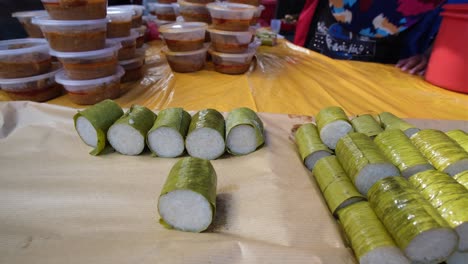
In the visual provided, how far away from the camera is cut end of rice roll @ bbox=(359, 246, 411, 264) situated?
4.12 ft

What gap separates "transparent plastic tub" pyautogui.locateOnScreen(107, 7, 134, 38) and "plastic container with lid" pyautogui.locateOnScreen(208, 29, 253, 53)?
94cm

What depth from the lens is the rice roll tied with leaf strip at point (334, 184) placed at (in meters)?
1.55

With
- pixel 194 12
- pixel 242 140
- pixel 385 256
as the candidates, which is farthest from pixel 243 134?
pixel 194 12

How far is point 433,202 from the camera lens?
1388 mm

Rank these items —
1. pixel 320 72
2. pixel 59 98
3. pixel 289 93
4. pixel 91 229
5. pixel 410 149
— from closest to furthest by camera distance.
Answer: pixel 91 229 < pixel 410 149 < pixel 59 98 < pixel 289 93 < pixel 320 72

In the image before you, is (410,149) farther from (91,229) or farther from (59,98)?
(59,98)

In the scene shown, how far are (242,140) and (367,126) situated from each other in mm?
865

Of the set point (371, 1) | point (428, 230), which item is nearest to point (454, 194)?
point (428, 230)

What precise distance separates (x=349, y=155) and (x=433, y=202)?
1.51ft

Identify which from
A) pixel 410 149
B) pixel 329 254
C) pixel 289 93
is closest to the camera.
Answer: pixel 329 254

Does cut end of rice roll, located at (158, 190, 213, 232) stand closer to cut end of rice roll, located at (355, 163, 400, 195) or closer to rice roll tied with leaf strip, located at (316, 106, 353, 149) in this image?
cut end of rice roll, located at (355, 163, 400, 195)

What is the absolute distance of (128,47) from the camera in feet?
10.4

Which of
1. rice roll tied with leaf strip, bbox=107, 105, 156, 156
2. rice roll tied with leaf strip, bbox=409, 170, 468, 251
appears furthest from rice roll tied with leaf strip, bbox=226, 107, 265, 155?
rice roll tied with leaf strip, bbox=409, 170, 468, 251

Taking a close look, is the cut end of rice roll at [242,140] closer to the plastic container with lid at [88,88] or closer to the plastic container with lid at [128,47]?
the plastic container with lid at [88,88]
